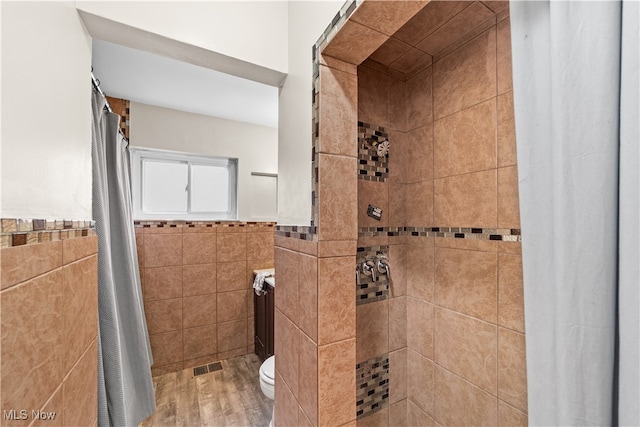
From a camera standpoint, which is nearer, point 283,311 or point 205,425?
point 283,311

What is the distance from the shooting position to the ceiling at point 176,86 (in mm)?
→ 1665

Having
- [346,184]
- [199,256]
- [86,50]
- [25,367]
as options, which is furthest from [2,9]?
[199,256]

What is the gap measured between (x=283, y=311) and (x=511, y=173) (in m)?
1.09

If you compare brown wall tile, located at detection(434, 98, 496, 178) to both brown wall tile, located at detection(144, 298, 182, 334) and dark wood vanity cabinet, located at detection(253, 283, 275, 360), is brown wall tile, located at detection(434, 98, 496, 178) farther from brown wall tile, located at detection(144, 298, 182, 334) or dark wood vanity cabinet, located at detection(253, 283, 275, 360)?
brown wall tile, located at detection(144, 298, 182, 334)

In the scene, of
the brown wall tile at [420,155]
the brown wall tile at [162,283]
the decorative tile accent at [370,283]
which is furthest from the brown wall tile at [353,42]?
the brown wall tile at [162,283]

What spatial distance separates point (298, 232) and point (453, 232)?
741 millimetres

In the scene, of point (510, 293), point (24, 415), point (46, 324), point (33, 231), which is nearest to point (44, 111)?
point (33, 231)

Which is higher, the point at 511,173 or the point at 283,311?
the point at 511,173

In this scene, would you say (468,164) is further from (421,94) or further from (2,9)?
(2,9)

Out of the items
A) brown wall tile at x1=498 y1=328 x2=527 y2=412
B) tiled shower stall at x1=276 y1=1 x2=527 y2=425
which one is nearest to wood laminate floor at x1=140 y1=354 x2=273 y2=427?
tiled shower stall at x1=276 y1=1 x2=527 y2=425

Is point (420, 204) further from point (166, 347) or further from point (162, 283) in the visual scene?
point (166, 347)

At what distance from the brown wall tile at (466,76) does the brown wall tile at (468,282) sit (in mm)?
677

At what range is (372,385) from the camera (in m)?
1.30

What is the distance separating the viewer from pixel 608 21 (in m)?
0.37
